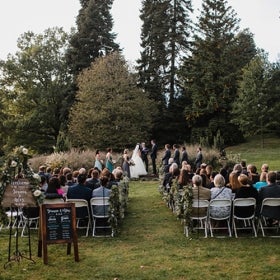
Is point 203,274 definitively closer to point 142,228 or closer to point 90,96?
point 142,228

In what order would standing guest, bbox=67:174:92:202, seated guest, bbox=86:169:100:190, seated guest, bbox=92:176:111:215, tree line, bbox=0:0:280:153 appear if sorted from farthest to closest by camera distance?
tree line, bbox=0:0:280:153
seated guest, bbox=86:169:100:190
standing guest, bbox=67:174:92:202
seated guest, bbox=92:176:111:215

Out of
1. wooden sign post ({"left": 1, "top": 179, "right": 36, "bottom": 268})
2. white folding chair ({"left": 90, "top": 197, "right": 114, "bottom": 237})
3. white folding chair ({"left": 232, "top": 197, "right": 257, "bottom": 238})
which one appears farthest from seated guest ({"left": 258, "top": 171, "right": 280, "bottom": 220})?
wooden sign post ({"left": 1, "top": 179, "right": 36, "bottom": 268})

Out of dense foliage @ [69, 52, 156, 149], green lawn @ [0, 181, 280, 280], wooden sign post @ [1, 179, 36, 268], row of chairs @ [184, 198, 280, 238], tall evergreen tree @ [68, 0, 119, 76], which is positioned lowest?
green lawn @ [0, 181, 280, 280]

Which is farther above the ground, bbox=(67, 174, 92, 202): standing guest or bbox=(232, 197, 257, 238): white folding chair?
bbox=(67, 174, 92, 202): standing guest

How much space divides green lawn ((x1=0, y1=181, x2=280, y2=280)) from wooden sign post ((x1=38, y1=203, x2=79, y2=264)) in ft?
Result: 1.23

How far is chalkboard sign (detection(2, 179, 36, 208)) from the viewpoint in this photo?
304 inches

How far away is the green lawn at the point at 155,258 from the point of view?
6980 millimetres

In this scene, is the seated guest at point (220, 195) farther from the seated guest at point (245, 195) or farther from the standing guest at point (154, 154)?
the standing guest at point (154, 154)

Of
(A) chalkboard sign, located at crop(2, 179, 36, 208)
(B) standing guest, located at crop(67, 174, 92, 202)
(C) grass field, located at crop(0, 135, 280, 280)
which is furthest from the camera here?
(B) standing guest, located at crop(67, 174, 92, 202)

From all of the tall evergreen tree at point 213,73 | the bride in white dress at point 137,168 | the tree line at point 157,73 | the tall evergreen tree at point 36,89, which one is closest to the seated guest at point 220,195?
the bride in white dress at point 137,168

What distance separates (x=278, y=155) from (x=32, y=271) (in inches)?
1134

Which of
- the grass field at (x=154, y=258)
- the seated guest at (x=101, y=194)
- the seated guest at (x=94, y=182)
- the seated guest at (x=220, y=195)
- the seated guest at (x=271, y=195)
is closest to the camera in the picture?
the grass field at (x=154, y=258)

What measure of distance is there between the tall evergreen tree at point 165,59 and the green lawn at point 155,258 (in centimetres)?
3367

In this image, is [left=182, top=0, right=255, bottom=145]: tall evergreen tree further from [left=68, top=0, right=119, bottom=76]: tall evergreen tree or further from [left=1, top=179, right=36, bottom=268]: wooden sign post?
[left=1, top=179, right=36, bottom=268]: wooden sign post
